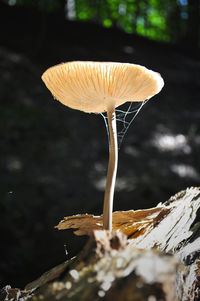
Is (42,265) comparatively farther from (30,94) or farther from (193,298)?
(30,94)

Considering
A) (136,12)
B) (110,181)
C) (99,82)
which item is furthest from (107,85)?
(136,12)

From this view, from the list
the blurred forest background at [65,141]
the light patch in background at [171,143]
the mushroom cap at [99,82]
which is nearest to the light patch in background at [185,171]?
the blurred forest background at [65,141]

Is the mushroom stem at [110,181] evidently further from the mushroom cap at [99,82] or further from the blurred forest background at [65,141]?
the blurred forest background at [65,141]

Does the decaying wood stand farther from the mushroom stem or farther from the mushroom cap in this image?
the mushroom cap

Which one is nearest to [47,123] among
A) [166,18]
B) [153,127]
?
[153,127]

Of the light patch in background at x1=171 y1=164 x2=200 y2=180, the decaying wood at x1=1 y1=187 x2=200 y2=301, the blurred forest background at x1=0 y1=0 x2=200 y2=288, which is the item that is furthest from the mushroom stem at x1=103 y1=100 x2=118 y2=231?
the light patch in background at x1=171 y1=164 x2=200 y2=180

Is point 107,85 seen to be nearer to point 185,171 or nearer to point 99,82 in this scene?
point 99,82
